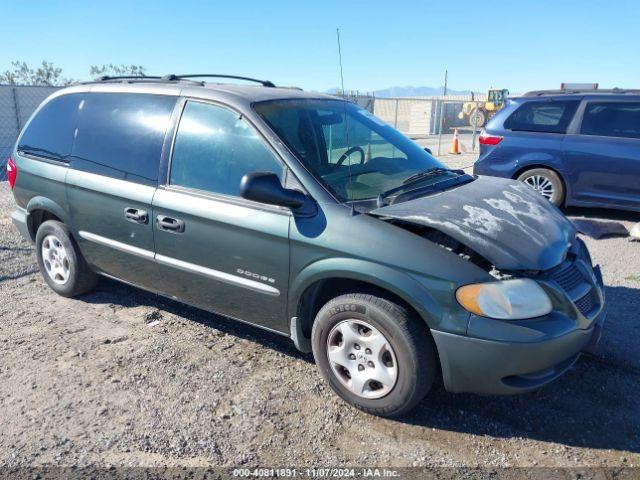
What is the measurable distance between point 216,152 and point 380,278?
1.48 meters

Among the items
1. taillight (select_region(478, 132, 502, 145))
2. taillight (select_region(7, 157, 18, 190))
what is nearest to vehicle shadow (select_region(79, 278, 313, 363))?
taillight (select_region(7, 157, 18, 190))

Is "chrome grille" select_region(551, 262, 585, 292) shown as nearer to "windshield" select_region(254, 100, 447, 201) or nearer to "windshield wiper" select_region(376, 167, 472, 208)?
"windshield wiper" select_region(376, 167, 472, 208)

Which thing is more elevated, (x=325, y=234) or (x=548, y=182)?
(x=325, y=234)

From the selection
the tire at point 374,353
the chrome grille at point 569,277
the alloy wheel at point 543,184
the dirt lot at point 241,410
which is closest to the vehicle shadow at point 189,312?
the dirt lot at point 241,410

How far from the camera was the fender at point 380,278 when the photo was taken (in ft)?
9.25

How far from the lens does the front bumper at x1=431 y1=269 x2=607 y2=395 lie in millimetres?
2721

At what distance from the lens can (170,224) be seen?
3711mm

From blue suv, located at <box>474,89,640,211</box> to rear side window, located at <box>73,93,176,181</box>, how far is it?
5.52 metres

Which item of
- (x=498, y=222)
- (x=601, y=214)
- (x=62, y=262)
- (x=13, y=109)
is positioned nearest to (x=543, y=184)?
(x=601, y=214)

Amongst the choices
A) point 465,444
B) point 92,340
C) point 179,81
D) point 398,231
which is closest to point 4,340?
point 92,340

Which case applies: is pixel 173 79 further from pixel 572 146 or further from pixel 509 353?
pixel 572 146

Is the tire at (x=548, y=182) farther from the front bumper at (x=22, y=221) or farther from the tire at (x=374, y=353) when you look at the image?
the front bumper at (x=22, y=221)

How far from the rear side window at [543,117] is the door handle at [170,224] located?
5.92 m

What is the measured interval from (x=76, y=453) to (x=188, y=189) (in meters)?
1.73
